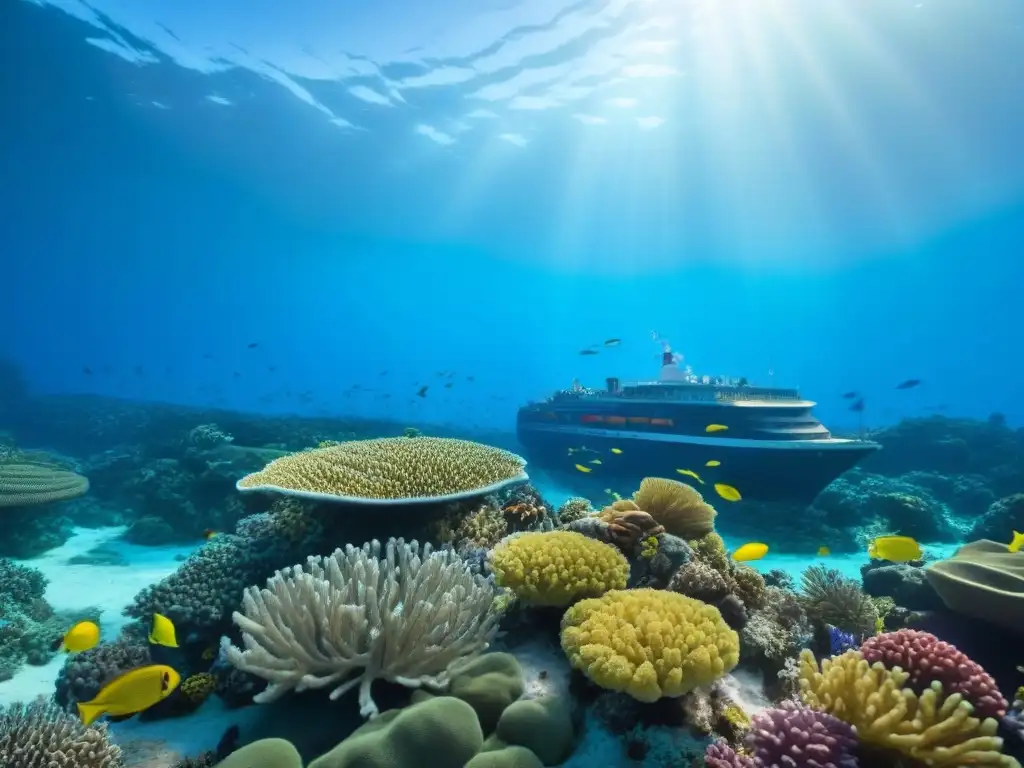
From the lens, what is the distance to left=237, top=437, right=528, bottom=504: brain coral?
4742 mm

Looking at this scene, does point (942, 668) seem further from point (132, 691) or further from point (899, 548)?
point (132, 691)

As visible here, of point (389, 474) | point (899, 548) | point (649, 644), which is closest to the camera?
point (649, 644)

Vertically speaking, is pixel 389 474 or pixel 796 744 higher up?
pixel 389 474

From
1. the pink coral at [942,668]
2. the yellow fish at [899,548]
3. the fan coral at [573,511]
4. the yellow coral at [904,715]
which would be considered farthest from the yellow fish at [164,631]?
the yellow fish at [899,548]

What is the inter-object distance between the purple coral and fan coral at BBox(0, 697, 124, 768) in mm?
3834

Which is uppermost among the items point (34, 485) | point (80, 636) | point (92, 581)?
point (34, 485)

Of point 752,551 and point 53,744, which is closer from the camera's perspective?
point 53,744

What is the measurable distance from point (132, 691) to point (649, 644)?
3.35 m

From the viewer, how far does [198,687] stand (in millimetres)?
3980

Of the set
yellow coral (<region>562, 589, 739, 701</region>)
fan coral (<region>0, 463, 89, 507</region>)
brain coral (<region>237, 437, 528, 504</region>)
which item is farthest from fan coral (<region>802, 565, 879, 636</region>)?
fan coral (<region>0, 463, 89, 507</region>)

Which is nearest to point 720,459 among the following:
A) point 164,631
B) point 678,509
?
point 678,509

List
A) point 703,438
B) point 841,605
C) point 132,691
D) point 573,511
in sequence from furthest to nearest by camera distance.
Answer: point 703,438, point 573,511, point 841,605, point 132,691

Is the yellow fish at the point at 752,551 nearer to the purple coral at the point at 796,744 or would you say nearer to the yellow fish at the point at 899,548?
the yellow fish at the point at 899,548

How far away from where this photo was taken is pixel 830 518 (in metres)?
16.8
